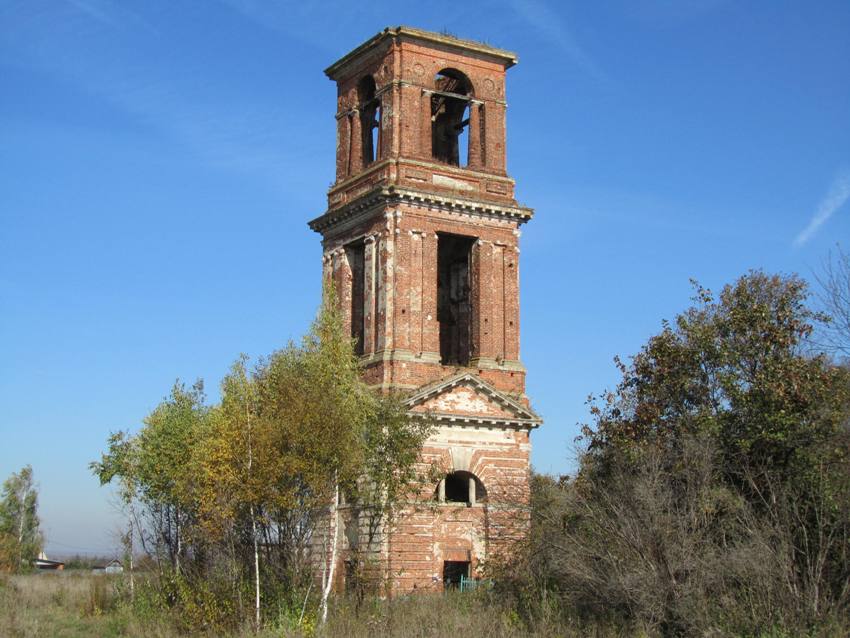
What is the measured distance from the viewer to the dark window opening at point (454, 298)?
36.3 meters

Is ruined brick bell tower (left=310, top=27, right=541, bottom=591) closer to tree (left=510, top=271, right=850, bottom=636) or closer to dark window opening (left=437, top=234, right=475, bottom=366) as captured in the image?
dark window opening (left=437, top=234, right=475, bottom=366)

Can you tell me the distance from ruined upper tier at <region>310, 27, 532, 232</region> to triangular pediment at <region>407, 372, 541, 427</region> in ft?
20.1

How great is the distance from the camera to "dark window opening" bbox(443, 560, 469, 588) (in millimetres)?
32375

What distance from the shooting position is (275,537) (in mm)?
24297

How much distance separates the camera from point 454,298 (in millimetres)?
37125

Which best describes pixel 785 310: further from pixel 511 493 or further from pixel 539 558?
pixel 511 493

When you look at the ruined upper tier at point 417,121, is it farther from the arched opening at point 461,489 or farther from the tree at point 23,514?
the tree at point 23,514

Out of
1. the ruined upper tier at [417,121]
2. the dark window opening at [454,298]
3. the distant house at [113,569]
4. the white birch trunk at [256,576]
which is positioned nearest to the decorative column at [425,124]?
the ruined upper tier at [417,121]

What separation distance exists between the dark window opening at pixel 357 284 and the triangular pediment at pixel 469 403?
15.0 ft

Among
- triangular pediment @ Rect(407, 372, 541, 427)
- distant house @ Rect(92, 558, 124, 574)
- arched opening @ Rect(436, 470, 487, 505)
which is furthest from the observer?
distant house @ Rect(92, 558, 124, 574)

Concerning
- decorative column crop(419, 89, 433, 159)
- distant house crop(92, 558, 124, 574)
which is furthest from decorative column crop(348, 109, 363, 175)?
distant house crop(92, 558, 124, 574)

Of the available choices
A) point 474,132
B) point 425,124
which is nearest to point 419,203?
point 425,124

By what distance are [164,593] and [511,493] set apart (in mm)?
10512

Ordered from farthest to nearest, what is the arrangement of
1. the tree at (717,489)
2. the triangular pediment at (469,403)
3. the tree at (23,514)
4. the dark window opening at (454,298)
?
the tree at (23,514) < the dark window opening at (454,298) < the triangular pediment at (469,403) < the tree at (717,489)
